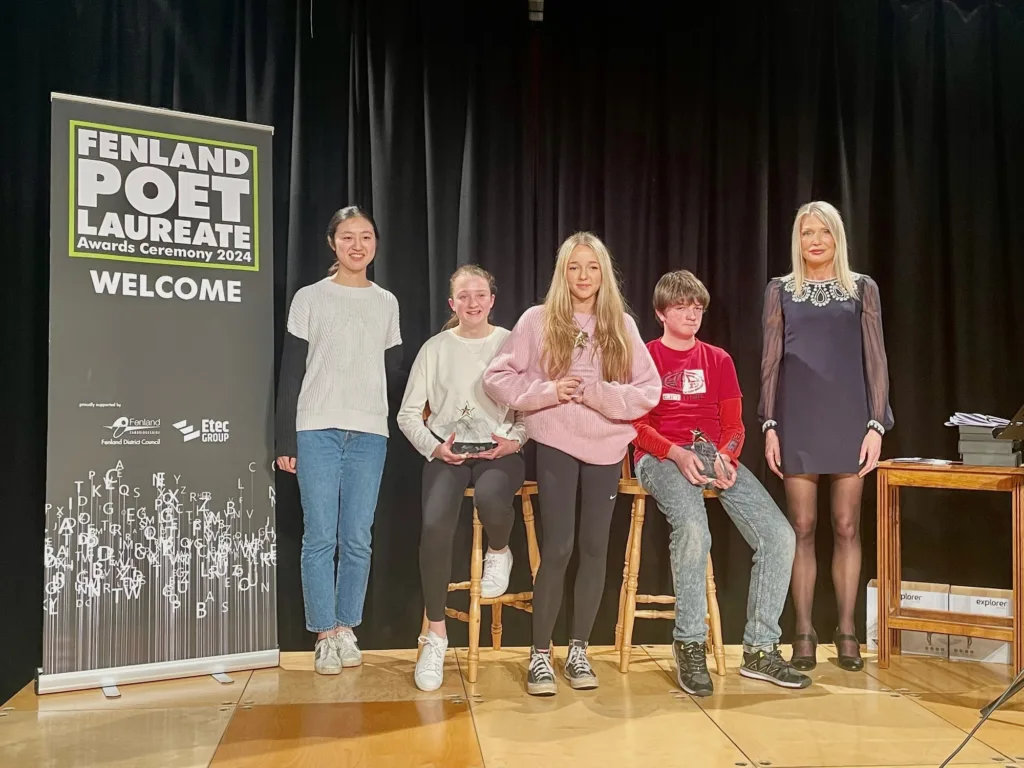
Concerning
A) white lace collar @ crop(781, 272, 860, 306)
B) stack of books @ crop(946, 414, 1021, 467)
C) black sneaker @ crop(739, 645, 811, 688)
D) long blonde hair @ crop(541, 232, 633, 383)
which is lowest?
black sneaker @ crop(739, 645, 811, 688)

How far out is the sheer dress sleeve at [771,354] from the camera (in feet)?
10.4

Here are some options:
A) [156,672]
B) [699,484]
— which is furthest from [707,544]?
[156,672]

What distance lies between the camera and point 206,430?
3.01m

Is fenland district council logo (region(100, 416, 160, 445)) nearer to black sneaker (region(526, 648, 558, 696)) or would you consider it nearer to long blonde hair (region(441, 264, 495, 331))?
long blonde hair (region(441, 264, 495, 331))

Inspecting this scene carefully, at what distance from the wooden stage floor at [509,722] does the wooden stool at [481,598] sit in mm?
152

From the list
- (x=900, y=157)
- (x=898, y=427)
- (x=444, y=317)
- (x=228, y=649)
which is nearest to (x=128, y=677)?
(x=228, y=649)

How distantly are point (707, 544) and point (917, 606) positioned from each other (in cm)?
109

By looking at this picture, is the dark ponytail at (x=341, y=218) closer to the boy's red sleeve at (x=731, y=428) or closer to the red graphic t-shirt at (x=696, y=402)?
the red graphic t-shirt at (x=696, y=402)

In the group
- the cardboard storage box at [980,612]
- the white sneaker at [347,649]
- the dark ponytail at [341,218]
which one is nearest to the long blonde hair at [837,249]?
the cardboard storage box at [980,612]

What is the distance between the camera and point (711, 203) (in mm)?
3613

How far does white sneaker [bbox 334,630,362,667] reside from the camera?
121 inches

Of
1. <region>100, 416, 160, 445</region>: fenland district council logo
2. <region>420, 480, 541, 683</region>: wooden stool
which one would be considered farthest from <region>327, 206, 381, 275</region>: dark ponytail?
<region>420, 480, 541, 683</region>: wooden stool

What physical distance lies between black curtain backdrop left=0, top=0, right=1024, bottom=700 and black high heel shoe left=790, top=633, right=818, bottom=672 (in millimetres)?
439

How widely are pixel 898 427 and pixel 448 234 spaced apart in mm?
2056
